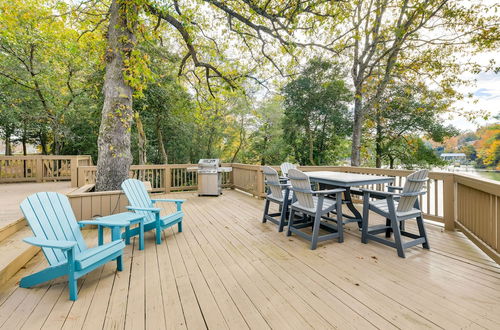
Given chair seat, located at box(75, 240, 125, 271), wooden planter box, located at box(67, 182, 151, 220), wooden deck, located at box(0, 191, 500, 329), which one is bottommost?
wooden deck, located at box(0, 191, 500, 329)

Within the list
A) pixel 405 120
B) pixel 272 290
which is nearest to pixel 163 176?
pixel 272 290

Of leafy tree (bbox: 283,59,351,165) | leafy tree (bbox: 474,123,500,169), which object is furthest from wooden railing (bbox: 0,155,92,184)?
leafy tree (bbox: 474,123,500,169)

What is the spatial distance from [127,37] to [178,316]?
163 inches

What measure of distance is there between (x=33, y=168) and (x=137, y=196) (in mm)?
6738

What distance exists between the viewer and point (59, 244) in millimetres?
1736

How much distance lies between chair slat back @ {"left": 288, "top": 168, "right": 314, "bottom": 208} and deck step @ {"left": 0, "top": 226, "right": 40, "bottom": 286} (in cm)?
293

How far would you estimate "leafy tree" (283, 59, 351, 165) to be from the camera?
954 centimetres

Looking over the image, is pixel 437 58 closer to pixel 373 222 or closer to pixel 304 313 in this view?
pixel 373 222

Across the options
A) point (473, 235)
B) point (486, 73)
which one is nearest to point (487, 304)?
point (473, 235)

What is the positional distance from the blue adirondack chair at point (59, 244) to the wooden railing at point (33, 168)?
565 cm

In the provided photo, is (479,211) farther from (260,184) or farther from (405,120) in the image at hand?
(405,120)

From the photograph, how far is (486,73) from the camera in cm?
686

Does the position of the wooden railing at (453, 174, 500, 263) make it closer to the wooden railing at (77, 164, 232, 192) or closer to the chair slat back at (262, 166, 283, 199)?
the chair slat back at (262, 166, 283, 199)

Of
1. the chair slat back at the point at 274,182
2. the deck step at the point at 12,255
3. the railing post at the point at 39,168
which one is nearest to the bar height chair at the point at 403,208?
the chair slat back at the point at 274,182
